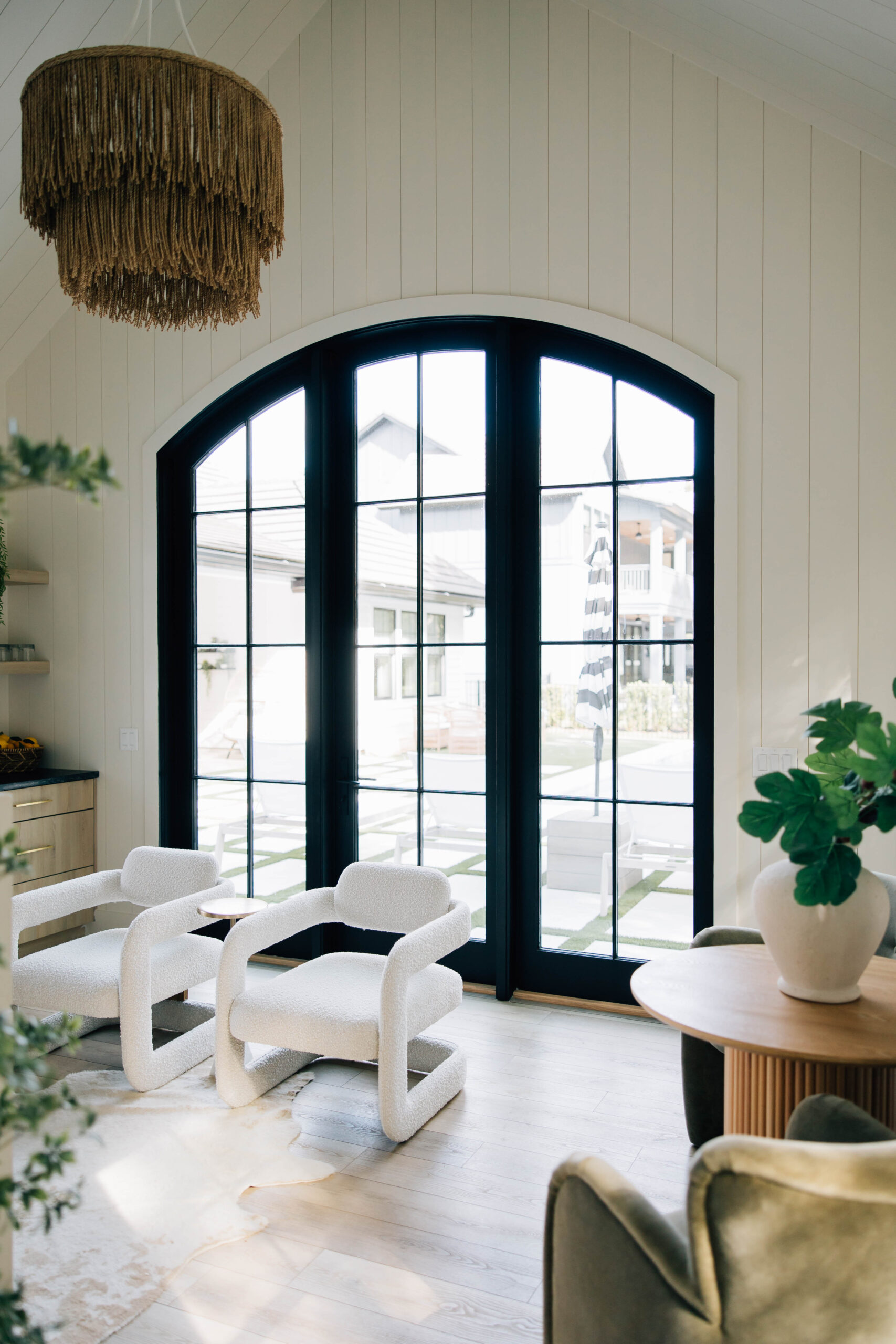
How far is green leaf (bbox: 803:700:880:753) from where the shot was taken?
6.54 ft

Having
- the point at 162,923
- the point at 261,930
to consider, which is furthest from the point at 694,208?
the point at 162,923

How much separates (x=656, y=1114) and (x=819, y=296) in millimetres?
2740

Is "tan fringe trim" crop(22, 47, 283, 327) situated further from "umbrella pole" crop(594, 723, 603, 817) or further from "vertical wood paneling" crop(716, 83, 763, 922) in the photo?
"umbrella pole" crop(594, 723, 603, 817)

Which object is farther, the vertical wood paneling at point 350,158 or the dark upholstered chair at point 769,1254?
the vertical wood paneling at point 350,158

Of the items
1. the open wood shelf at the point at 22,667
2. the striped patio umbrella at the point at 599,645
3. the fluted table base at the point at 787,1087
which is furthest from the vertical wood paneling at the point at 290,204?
the fluted table base at the point at 787,1087

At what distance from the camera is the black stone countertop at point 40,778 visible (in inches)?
167

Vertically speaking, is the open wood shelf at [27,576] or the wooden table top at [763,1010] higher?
the open wood shelf at [27,576]

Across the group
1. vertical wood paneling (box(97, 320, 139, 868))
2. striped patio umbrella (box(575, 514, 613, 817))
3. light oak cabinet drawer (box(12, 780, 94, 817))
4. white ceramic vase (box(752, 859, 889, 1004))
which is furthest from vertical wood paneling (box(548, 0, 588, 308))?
light oak cabinet drawer (box(12, 780, 94, 817))

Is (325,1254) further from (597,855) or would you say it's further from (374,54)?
(374,54)

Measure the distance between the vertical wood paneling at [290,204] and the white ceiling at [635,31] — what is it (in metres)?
0.09

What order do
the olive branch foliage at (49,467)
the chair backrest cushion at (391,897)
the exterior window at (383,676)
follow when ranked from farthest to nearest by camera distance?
1. the exterior window at (383,676)
2. the chair backrest cushion at (391,897)
3. the olive branch foliage at (49,467)

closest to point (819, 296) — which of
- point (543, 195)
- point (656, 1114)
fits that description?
point (543, 195)

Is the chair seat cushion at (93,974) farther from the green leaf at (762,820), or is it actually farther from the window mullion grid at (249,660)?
the green leaf at (762,820)

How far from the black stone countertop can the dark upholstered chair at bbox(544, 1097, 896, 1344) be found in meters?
Answer: 3.52
